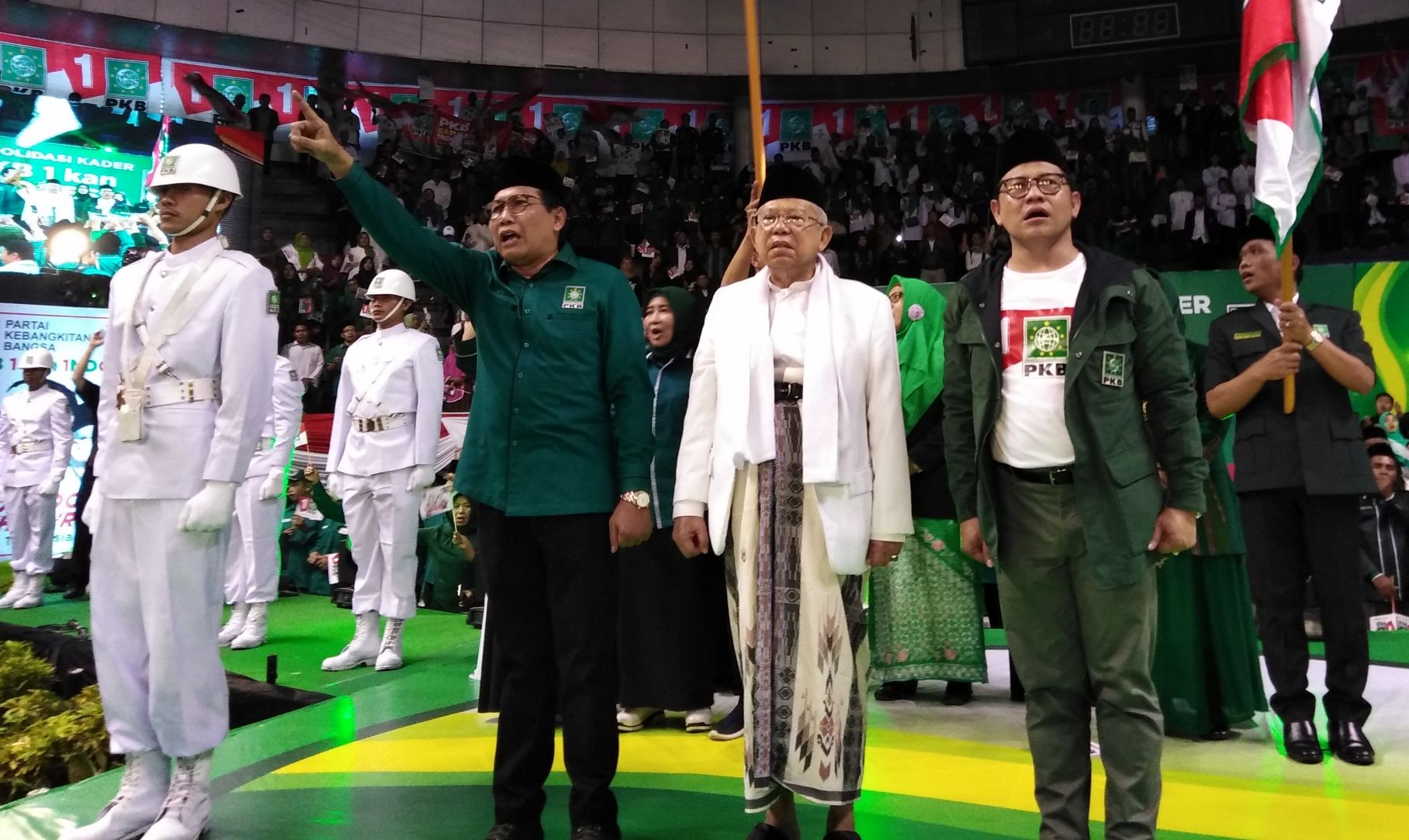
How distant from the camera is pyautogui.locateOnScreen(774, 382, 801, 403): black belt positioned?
10.00ft

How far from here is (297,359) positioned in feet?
41.7

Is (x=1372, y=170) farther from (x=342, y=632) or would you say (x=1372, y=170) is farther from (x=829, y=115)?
(x=342, y=632)

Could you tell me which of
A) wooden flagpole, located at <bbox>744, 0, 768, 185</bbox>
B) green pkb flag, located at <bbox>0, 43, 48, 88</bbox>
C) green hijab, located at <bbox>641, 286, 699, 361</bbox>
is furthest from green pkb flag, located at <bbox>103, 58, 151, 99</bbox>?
wooden flagpole, located at <bbox>744, 0, 768, 185</bbox>

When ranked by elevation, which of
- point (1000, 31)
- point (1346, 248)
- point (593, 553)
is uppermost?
point (1000, 31)

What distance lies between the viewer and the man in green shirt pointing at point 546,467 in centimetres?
308

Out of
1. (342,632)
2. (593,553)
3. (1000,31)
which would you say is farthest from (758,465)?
(1000,31)

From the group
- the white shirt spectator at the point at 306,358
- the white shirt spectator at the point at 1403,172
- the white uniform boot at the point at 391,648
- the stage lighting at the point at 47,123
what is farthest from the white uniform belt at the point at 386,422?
the white shirt spectator at the point at 1403,172

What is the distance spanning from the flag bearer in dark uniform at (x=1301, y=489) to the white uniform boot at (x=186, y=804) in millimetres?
3691

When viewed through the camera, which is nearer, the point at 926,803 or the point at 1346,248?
the point at 926,803

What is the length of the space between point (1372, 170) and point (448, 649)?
45.2ft

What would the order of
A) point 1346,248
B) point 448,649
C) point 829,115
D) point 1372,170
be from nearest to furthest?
point 448,649
point 1346,248
point 1372,170
point 829,115

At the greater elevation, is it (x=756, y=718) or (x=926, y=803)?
(x=756, y=718)

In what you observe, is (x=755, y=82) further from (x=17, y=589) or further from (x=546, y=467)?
(x=17, y=589)

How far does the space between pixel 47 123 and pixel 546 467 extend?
13.7 meters
